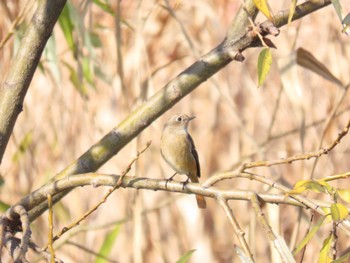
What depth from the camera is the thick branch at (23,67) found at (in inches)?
52.5

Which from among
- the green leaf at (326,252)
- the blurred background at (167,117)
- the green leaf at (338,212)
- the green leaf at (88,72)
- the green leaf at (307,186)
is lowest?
the green leaf at (326,252)

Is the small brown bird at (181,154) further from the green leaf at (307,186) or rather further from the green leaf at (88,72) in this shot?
the green leaf at (307,186)

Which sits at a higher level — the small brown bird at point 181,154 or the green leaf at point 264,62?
the small brown bird at point 181,154

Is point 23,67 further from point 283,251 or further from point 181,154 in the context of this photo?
point 181,154

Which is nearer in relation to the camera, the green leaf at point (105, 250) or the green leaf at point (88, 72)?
the green leaf at point (105, 250)

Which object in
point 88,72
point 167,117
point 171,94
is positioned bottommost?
point 171,94

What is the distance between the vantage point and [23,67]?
1.35m

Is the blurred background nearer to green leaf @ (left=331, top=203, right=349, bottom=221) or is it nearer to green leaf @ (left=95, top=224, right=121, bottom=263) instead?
green leaf @ (left=95, top=224, right=121, bottom=263)

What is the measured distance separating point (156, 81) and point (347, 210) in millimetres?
3680

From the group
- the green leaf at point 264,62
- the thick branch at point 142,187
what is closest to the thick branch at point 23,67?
the thick branch at point 142,187

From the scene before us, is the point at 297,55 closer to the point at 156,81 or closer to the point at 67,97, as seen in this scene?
the point at 67,97

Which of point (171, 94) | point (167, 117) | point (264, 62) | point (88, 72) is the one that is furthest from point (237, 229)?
point (167, 117)

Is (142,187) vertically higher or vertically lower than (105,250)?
lower

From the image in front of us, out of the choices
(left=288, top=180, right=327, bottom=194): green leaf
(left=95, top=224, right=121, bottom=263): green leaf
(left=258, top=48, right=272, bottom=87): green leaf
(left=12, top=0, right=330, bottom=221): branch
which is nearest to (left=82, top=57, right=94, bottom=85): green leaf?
(left=95, top=224, right=121, bottom=263): green leaf
